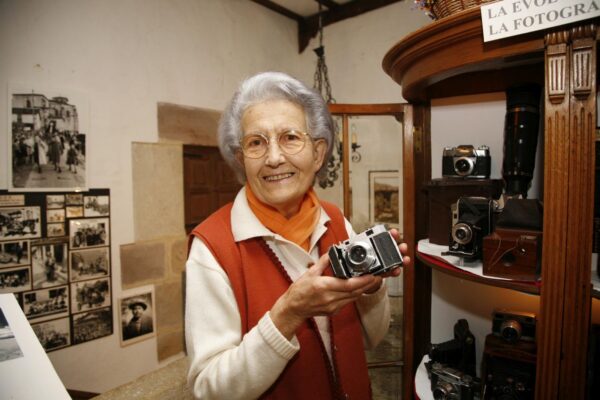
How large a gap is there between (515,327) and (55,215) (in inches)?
88.9

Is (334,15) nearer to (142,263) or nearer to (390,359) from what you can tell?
(142,263)

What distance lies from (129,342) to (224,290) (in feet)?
6.08

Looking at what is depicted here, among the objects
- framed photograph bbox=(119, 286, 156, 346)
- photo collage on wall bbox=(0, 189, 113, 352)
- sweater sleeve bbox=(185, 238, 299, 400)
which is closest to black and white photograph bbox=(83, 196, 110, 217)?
photo collage on wall bbox=(0, 189, 113, 352)

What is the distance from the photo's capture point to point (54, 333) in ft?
6.60

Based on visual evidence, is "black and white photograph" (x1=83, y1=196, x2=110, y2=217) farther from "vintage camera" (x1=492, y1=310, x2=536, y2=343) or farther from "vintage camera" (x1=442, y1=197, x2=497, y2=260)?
"vintage camera" (x1=492, y1=310, x2=536, y2=343)

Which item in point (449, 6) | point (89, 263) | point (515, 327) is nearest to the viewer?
point (449, 6)

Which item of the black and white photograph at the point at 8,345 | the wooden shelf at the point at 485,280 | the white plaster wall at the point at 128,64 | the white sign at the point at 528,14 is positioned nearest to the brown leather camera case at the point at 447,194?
the wooden shelf at the point at 485,280

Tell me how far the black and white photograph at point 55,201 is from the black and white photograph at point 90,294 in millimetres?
460

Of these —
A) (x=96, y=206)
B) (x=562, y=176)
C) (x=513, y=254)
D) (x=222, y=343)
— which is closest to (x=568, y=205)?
(x=562, y=176)

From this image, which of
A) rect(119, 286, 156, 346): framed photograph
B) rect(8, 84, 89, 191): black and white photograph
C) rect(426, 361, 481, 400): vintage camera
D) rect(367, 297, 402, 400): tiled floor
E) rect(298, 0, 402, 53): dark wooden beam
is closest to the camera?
rect(426, 361, 481, 400): vintage camera

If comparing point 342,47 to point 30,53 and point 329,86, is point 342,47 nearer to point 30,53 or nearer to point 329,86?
point 329,86

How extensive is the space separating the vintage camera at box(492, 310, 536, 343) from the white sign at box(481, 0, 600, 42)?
877mm

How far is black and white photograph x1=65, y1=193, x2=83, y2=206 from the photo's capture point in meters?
2.06

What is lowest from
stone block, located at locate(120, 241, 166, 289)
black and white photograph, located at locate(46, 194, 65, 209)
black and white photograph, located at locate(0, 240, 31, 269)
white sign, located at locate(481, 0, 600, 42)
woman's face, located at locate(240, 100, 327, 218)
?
stone block, located at locate(120, 241, 166, 289)
